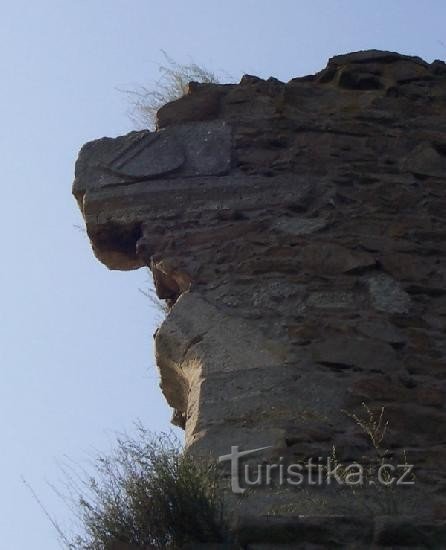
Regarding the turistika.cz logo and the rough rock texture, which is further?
the rough rock texture

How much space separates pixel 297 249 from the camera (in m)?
4.94

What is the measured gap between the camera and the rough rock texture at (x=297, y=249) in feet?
14.0

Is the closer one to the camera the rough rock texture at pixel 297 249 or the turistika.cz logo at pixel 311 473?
the turistika.cz logo at pixel 311 473

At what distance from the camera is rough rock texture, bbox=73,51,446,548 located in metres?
4.28

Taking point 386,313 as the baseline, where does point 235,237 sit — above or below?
above

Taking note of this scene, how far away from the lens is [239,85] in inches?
229

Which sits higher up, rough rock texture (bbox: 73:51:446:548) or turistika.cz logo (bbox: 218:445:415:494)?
rough rock texture (bbox: 73:51:446:548)

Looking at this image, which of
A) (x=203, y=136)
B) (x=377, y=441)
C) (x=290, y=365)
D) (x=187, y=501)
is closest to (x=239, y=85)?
(x=203, y=136)

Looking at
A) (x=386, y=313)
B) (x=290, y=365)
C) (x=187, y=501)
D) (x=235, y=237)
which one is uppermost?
(x=235, y=237)

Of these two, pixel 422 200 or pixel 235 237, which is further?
pixel 422 200

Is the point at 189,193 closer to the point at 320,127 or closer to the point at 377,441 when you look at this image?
the point at 320,127

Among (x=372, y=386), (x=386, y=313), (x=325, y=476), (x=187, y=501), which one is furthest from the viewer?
(x=386, y=313)

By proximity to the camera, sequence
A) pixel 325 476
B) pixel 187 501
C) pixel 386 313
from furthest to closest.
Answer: pixel 386 313, pixel 325 476, pixel 187 501

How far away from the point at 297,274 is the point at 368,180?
72 centimetres
